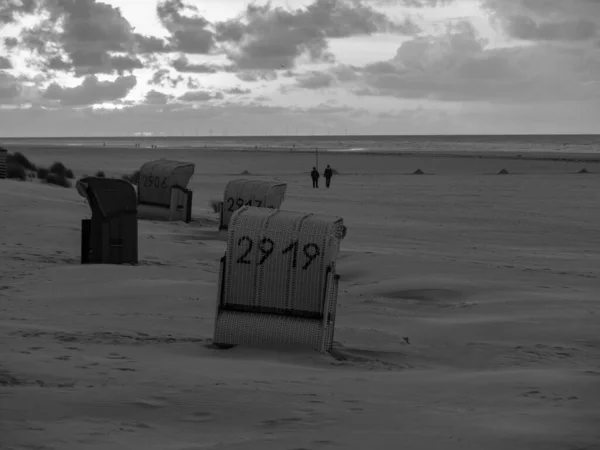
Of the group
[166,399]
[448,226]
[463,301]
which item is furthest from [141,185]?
[166,399]

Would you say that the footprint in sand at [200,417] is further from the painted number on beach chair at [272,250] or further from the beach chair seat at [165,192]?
the beach chair seat at [165,192]

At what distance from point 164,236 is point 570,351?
1151 centimetres

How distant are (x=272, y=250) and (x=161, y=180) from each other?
53.7 ft

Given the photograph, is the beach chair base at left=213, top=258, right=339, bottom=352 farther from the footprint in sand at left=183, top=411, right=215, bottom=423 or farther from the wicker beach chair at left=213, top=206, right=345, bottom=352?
the footprint in sand at left=183, top=411, right=215, bottom=423

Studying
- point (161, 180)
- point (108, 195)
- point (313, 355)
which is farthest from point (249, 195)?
point (313, 355)

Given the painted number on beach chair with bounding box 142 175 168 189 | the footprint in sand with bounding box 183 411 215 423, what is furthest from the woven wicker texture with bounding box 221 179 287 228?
the footprint in sand with bounding box 183 411 215 423

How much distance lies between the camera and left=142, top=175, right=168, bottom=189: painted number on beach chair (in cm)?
2473

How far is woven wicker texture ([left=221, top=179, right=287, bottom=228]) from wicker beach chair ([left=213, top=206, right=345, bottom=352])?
10.6 m

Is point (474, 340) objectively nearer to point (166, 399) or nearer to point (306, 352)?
point (306, 352)

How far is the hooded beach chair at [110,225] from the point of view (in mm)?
14312

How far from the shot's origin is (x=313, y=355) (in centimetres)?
890

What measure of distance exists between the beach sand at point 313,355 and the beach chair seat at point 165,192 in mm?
3976

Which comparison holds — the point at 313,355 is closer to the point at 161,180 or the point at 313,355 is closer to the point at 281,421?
the point at 281,421

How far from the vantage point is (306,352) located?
8969mm
